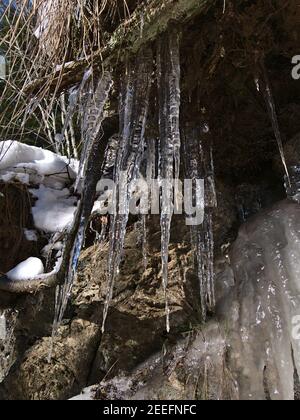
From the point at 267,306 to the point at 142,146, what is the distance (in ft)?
2.84

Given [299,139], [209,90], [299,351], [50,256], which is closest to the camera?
[299,351]

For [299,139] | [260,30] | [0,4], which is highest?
[0,4]

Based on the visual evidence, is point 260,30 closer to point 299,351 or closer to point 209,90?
point 209,90

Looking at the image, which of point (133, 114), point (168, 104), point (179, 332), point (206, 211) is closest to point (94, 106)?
point (133, 114)

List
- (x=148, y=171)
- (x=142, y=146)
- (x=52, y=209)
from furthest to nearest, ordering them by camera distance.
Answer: (x=52, y=209) → (x=148, y=171) → (x=142, y=146)

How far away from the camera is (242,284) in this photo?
7.04ft

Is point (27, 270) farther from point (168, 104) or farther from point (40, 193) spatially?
point (168, 104)

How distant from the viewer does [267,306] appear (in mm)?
1976

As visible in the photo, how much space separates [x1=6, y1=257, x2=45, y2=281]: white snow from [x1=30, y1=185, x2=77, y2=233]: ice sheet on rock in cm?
29

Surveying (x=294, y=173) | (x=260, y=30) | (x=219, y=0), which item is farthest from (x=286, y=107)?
(x=219, y=0)

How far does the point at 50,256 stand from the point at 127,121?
49.1 inches

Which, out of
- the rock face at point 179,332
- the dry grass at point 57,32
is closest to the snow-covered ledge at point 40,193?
the rock face at point 179,332

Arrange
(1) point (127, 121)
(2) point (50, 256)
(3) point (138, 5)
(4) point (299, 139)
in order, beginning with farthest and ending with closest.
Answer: (2) point (50, 256)
(4) point (299, 139)
(1) point (127, 121)
(3) point (138, 5)

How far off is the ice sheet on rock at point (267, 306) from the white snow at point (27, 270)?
117 cm
